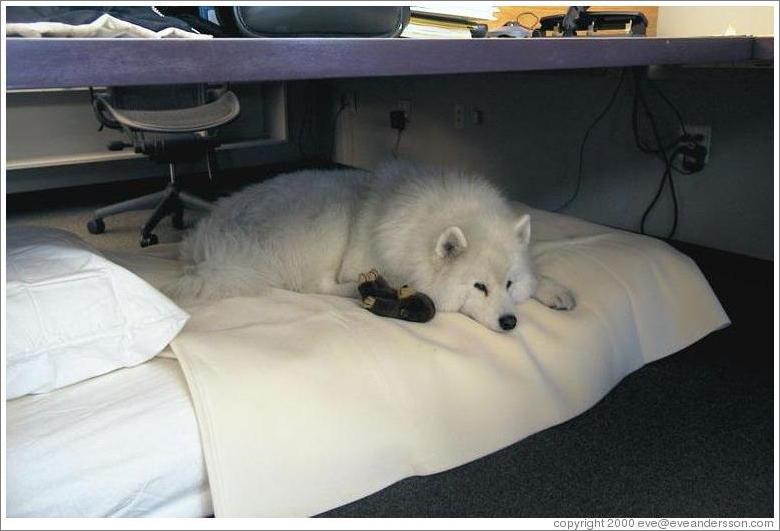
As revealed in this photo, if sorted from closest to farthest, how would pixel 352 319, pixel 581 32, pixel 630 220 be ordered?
pixel 352 319 → pixel 581 32 → pixel 630 220

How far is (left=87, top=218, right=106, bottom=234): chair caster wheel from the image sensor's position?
291 cm

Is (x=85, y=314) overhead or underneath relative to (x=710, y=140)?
underneath

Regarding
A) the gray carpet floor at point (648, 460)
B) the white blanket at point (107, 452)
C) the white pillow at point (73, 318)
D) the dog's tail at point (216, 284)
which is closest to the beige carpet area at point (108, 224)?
the dog's tail at point (216, 284)

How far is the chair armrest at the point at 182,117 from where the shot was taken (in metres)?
2.57

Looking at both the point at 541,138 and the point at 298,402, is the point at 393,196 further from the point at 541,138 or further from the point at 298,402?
the point at 541,138

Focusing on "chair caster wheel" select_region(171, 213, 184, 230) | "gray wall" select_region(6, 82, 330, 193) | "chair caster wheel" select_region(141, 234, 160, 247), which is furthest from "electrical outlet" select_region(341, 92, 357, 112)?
"chair caster wheel" select_region(141, 234, 160, 247)

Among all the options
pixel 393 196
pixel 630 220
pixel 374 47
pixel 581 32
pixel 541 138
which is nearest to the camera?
pixel 374 47

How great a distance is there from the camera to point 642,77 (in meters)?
2.59

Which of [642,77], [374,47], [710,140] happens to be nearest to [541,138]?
[642,77]

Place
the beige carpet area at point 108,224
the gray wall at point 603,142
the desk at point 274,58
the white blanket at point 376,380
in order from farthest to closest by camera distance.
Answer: the beige carpet area at point 108,224 → the gray wall at point 603,142 → the white blanket at point 376,380 → the desk at point 274,58

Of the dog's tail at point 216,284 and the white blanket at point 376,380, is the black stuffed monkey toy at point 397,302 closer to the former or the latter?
the white blanket at point 376,380

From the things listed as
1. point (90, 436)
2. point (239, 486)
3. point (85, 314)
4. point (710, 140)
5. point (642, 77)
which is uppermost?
point (642, 77)

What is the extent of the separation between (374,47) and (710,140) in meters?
1.96

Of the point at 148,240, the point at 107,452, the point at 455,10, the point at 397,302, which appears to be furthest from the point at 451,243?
the point at 148,240
